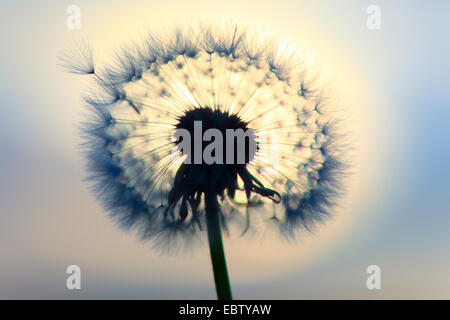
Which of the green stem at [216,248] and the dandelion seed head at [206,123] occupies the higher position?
the dandelion seed head at [206,123]

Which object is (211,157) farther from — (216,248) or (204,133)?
(216,248)

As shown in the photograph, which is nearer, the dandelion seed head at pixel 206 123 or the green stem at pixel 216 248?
the green stem at pixel 216 248

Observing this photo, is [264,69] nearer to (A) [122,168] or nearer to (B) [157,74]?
(B) [157,74]

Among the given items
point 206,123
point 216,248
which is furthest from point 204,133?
point 216,248

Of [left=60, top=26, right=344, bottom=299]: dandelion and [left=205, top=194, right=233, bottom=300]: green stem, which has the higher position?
[left=60, top=26, right=344, bottom=299]: dandelion
